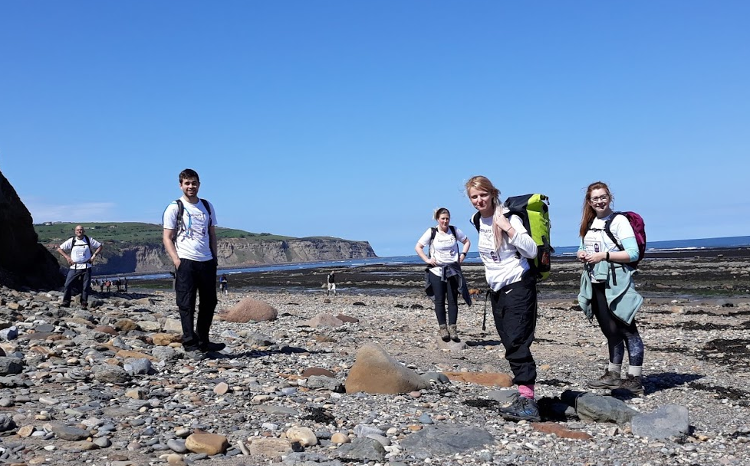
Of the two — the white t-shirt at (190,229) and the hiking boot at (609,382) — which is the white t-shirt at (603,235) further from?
the white t-shirt at (190,229)

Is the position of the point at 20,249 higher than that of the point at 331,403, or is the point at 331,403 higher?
the point at 20,249

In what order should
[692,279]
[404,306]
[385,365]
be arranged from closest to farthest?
[385,365]
[404,306]
[692,279]

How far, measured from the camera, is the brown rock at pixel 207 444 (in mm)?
4535

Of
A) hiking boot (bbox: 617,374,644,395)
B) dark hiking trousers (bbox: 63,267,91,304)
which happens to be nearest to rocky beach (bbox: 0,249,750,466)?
hiking boot (bbox: 617,374,644,395)

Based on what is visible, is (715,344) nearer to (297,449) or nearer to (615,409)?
(615,409)

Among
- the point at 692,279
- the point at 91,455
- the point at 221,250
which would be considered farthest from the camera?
the point at 221,250

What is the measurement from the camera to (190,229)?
26.5 feet

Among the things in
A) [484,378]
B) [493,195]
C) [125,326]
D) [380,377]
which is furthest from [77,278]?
[493,195]

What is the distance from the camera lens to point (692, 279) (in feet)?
116

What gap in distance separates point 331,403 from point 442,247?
4894mm

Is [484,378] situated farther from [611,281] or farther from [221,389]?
[221,389]

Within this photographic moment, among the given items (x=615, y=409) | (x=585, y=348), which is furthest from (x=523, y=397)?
(x=585, y=348)

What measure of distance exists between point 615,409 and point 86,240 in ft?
42.7

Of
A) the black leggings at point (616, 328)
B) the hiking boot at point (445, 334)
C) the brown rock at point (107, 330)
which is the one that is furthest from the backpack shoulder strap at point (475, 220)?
the brown rock at point (107, 330)
